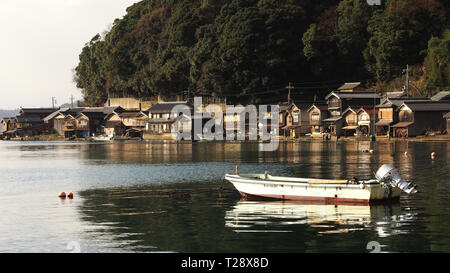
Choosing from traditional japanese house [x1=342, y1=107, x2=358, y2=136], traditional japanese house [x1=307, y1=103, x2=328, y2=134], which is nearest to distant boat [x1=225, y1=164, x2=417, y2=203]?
traditional japanese house [x1=342, y1=107, x2=358, y2=136]

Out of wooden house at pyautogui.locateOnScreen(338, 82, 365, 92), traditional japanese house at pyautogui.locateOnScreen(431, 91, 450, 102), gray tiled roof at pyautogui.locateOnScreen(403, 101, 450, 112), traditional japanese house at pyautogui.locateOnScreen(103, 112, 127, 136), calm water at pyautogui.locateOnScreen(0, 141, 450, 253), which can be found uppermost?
wooden house at pyautogui.locateOnScreen(338, 82, 365, 92)

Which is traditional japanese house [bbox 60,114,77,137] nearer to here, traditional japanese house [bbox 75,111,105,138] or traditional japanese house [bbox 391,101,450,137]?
traditional japanese house [bbox 75,111,105,138]

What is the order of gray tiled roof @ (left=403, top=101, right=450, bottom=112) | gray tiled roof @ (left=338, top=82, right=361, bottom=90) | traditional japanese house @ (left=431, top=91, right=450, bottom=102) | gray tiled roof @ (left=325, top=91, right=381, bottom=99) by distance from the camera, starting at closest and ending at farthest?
gray tiled roof @ (left=403, top=101, right=450, bottom=112), traditional japanese house @ (left=431, top=91, right=450, bottom=102), gray tiled roof @ (left=325, top=91, right=381, bottom=99), gray tiled roof @ (left=338, top=82, right=361, bottom=90)

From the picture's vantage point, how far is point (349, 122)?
343 ft

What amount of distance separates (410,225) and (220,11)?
10621 cm

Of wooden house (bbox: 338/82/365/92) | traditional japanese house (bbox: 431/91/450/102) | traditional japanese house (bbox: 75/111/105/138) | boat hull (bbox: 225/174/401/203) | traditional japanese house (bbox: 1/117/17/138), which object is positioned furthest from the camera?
traditional japanese house (bbox: 1/117/17/138)

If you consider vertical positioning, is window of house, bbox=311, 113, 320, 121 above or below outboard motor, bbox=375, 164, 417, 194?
above

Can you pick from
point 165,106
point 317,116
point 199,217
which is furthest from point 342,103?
point 199,217

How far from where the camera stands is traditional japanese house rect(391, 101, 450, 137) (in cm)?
9169

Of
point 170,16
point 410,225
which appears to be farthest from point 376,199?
point 170,16

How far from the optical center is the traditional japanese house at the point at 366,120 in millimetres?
100312

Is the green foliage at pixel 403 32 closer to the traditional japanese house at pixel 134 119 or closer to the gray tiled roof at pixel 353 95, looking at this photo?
the gray tiled roof at pixel 353 95

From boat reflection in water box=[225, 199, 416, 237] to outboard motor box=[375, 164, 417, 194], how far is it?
3.54 ft

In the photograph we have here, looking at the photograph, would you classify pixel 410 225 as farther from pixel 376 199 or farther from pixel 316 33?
pixel 316 33
